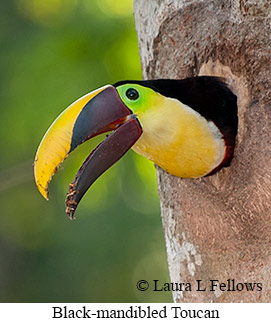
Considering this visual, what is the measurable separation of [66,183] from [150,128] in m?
1.94

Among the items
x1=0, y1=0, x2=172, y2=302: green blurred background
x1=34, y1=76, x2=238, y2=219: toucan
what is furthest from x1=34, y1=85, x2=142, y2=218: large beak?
x1=0, y1=0, x2=172, y2=302: green blurred background

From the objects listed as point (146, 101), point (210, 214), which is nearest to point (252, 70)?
point (146, 101)

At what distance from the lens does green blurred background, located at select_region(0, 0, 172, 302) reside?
3312mm

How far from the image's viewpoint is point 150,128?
1.87 meters

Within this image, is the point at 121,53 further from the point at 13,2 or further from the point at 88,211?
the point at 88,211

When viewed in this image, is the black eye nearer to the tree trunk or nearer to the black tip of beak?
A: the black tip of beak

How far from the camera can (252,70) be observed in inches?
74.5

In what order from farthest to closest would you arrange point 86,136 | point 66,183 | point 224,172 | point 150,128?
point 66,183 < point 224,172 < point 150,128 < point 86,136

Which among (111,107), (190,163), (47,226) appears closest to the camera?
(111,107)

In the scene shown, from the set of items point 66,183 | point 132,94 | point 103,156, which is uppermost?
point 66,183

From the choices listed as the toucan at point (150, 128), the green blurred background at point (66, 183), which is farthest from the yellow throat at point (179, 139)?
the green blurred background at point (66, 183)

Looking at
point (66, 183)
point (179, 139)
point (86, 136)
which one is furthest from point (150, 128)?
point (66, 183)

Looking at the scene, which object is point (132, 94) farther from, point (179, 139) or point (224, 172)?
point (224, 172)

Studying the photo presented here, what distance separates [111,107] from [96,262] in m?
3.52
